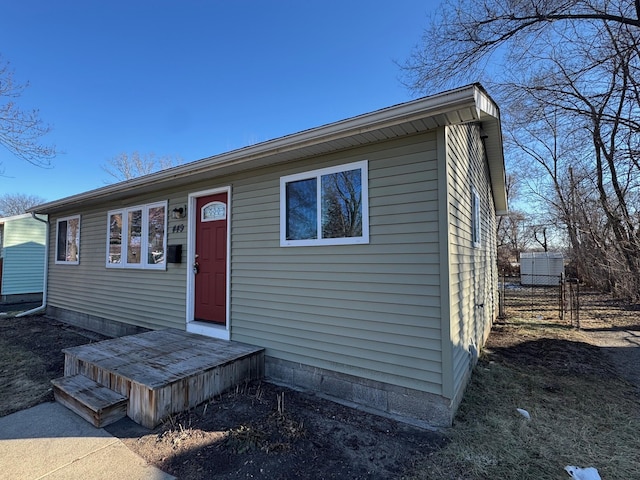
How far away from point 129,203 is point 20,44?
16.5 feet

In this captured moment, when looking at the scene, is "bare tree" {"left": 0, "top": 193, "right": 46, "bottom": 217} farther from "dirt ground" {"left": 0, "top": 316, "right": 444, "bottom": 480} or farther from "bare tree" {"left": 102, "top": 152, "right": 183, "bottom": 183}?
"dirt ground" {"left": 0, "top": 316, "right": 444, "bottom": 480}

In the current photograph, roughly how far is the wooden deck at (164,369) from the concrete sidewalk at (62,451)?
0.36 metres

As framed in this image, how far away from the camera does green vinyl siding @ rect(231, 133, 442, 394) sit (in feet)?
9.86

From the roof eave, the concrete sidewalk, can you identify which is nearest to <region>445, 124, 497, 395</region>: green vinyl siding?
the roof eave

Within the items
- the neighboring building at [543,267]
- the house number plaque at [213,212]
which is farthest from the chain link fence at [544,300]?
the house number plaque at [213,212]

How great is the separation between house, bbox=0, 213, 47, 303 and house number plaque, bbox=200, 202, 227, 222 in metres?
11.3

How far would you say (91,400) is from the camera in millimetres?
3057

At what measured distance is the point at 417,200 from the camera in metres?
3.08

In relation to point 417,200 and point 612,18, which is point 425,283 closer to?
point 417,200

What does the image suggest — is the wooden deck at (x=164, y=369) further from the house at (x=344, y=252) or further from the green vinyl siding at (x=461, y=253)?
the green vinyl siding at (x=461, y=253)

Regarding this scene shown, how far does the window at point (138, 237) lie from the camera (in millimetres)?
5656

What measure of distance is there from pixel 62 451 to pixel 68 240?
6.97m

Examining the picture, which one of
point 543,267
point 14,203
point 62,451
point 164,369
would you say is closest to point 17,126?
point 164,369

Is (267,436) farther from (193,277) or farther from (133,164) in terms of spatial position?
(133,164)
